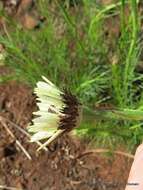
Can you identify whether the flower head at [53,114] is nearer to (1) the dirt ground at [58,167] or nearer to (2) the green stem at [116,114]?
(2) the green stem at [116,114]

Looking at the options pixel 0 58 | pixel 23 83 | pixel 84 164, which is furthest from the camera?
pixel 23 83

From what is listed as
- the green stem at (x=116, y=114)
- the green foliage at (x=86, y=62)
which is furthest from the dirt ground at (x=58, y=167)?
the green stem at (x=116, y=114)

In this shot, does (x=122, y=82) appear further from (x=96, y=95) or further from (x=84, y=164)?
(x=84, y=164)

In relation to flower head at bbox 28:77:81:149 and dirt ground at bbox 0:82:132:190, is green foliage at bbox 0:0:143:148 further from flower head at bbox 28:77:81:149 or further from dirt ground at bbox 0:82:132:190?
flower head at bbox 28:77:81:149

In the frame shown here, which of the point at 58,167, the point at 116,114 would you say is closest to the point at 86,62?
the point at 58,167

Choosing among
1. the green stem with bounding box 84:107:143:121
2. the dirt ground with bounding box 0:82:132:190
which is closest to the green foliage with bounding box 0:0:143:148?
the dirt ground with bounding box 0:82:132:190

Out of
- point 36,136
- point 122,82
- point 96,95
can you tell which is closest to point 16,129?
point 96,95
